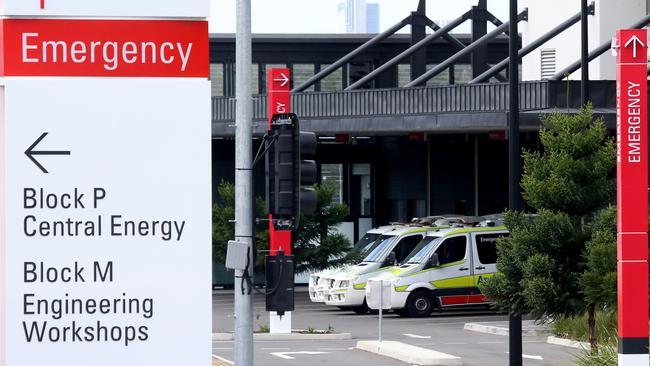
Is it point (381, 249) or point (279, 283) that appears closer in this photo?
point (279, 283)

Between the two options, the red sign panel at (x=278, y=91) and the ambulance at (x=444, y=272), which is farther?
the ambulance at (x=444, y=272)

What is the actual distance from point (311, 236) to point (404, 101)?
4307 millimetres

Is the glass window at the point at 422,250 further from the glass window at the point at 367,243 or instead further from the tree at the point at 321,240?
the glass window at the point at 367,243

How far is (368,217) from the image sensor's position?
48469mm

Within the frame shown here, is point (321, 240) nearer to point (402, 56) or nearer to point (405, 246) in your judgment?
point (405, 246)

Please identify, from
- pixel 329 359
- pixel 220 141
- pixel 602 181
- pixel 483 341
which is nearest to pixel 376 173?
pixel 220 141

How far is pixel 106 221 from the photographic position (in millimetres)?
6734

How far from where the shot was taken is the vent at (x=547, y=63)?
130 feet

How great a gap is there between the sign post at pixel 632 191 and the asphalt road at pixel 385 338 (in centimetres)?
736

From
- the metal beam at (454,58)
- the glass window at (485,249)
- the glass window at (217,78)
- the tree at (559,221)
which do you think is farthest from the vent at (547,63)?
the tree at (559,221)

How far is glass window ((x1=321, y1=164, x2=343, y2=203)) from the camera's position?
48.2 m

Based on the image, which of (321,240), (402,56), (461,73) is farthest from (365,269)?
(461,73)

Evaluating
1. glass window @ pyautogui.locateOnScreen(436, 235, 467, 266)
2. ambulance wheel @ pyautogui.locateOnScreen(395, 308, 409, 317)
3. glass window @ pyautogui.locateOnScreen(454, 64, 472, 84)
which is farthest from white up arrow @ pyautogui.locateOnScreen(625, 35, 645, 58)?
glass window @ pyautogui.locateOnScreen(454, 64, 472, 84)

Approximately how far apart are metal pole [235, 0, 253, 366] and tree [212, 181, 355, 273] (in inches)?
812
